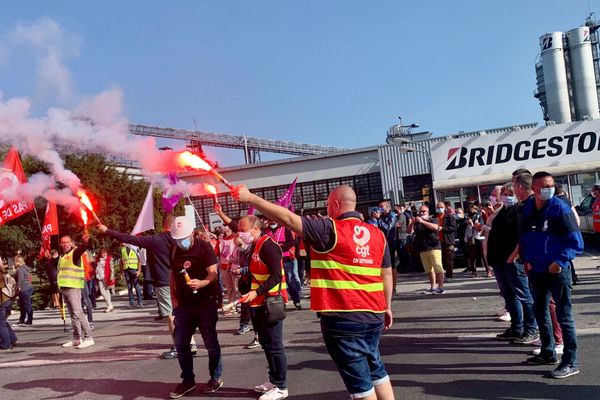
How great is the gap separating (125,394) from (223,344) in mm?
2531

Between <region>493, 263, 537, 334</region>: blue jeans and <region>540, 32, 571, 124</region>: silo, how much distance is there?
37.3m

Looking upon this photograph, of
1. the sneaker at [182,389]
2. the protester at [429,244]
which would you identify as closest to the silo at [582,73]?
the protester at [429,244]

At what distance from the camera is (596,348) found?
6.18m

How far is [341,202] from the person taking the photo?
4.06 m

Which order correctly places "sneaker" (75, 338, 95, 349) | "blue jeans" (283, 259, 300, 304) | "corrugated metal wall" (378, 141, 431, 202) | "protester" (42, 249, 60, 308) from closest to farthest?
"sneaker" (75, 338, 95, 349)
"blue jeans" (283, 259, 300, 304)
"protester" (42, 249, 60, 308)
"corrugated metal wall" (378, 141, 431, 202)

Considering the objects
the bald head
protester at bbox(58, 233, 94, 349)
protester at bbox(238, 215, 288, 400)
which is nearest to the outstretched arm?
the bald head

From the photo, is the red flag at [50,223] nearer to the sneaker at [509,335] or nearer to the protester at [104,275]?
the protester at [104,275]

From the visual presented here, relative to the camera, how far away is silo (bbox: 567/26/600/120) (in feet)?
130

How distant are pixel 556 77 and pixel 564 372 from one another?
3985 centimetres

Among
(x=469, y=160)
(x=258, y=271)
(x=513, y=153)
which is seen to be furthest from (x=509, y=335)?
(x=513, y=153)

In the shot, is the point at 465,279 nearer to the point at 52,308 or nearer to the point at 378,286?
the point at 378,286

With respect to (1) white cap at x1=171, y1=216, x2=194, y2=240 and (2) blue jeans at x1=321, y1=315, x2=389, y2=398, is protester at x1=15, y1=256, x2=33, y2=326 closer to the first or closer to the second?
(1) white cap at x1=171, y1=216, x2=194, y2=240

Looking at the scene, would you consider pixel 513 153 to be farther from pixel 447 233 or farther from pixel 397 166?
pixel 447 233

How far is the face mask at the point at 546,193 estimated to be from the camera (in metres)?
5.53
